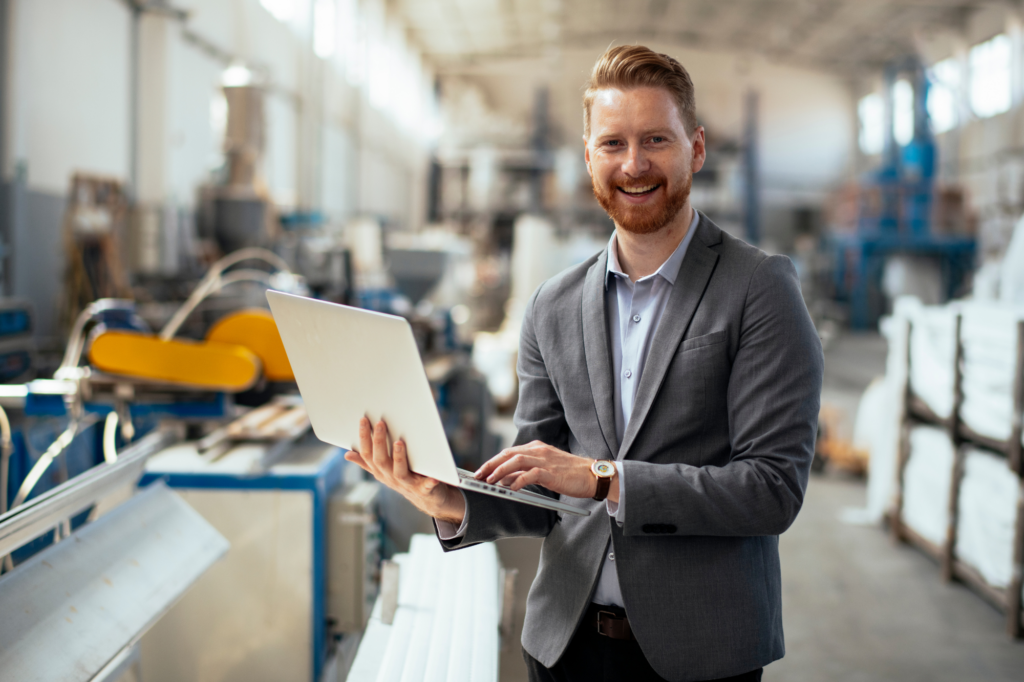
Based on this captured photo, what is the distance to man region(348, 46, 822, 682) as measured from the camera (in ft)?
3.11

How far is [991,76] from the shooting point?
42.3ft

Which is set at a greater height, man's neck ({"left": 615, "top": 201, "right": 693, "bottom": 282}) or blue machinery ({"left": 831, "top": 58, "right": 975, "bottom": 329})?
blue machinery ({"left": 831, "top": 58, "right": 975, "bottom": 329})

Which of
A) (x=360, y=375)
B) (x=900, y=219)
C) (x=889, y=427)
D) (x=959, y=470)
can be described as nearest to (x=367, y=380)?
(x=360, y=375)

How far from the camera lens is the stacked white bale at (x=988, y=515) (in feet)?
9.45

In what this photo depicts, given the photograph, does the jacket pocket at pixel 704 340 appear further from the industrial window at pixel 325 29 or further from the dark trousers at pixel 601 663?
the industrial window at pixel 325 29

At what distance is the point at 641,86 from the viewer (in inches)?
38.9

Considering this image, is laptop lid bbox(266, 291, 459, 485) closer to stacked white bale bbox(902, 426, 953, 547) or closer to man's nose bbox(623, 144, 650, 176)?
man's nose bbox(623, 144, 650, 176)

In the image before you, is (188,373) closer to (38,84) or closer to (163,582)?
(163,582)

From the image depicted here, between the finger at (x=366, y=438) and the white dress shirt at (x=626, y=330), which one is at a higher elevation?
the white dress shirt at (x=626, y=330)

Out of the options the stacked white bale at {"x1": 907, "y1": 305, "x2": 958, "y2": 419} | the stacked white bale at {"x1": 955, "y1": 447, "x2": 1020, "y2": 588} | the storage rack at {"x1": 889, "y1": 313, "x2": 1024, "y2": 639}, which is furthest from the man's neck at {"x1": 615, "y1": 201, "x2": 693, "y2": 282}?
the stacked white bale at {"x1": 907, "y1": 305, "x2": 958, "y2": 419}

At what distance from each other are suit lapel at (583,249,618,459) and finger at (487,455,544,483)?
14 cm

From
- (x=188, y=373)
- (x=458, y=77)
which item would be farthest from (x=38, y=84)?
(x=458, y=77)

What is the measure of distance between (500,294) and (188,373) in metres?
9.48

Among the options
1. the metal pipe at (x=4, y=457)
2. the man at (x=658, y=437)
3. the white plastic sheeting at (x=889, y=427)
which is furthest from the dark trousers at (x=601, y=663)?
the white plastic sheeting at (x=889, y=427)
